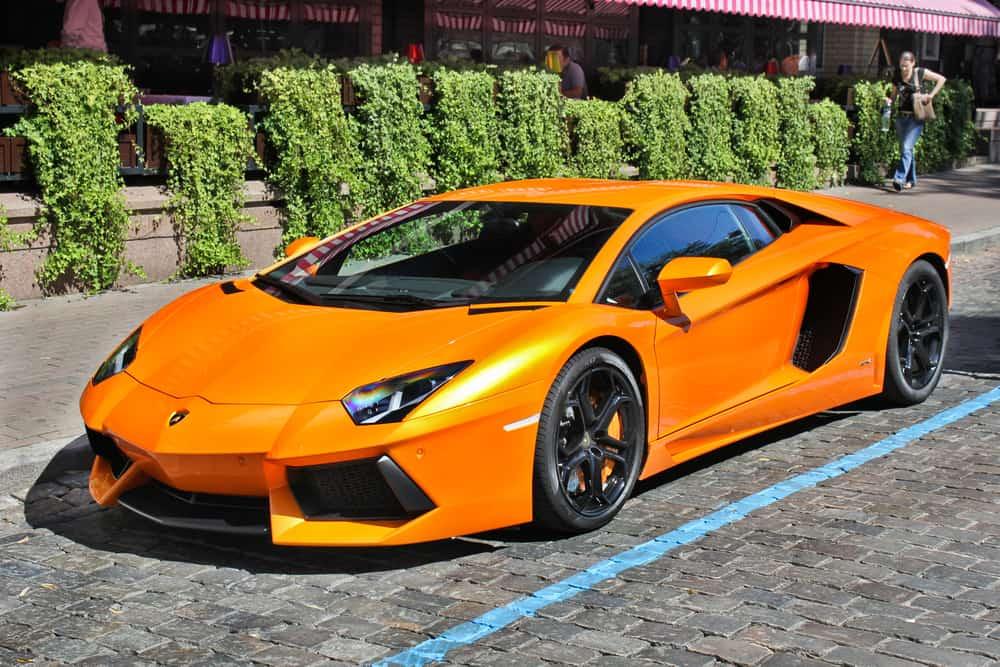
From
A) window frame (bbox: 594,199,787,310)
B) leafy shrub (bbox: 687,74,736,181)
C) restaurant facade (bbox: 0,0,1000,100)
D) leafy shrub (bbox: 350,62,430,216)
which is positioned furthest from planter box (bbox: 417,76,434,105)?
window frame (bbox: 594,199,787,310)

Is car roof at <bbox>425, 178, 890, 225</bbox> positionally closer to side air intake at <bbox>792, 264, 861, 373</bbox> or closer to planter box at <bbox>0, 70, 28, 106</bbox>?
side air intake at <bbox>792, 264, 861, 373</bbox>

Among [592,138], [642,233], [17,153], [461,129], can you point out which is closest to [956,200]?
[592,138]

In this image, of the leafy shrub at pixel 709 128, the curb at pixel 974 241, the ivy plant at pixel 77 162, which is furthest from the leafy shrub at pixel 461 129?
the curb at pixel 974 241

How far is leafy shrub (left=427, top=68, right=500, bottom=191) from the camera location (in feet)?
43.6

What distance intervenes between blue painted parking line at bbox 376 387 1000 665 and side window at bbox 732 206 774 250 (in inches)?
40.1

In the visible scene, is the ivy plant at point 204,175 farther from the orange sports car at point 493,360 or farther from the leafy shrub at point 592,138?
the orange sports car at point 493,360

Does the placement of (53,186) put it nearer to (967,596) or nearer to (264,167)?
(264,167)

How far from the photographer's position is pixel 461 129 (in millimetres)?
13383

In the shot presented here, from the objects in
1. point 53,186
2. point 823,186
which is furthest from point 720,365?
point 823,186

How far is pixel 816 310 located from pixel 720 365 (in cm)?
94

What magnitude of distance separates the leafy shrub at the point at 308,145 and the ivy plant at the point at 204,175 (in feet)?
1.22

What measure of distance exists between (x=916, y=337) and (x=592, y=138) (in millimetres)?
Result: 8334

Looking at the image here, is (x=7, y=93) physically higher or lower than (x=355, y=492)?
higher

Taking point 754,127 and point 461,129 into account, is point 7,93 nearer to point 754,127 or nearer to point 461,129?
point 461,129
